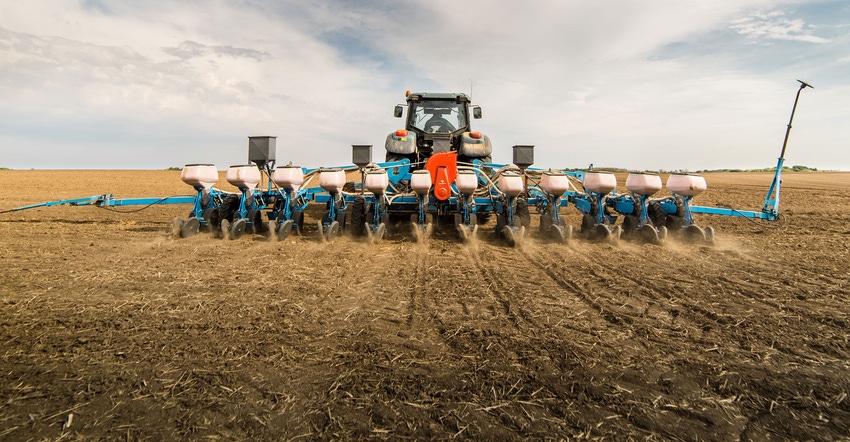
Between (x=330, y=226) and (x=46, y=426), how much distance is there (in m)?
5.00

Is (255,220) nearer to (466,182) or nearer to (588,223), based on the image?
(466,182)

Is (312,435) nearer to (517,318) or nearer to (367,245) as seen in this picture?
(517,318)

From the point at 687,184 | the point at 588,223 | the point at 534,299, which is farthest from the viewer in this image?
the point at 588,223

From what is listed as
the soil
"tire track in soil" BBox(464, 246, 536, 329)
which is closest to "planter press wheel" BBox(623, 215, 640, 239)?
the soil

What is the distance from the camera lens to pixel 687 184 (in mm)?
6672

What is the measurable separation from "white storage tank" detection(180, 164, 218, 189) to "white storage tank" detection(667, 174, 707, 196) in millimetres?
7109

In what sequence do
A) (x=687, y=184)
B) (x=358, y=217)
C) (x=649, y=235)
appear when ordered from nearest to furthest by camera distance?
(x=649, y=235), (x=687, y=184), (x=358, y=217)

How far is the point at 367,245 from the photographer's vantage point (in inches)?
254

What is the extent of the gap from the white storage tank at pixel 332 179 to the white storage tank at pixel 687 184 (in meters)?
5.08

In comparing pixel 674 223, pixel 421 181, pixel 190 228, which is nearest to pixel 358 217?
pixel 421 181

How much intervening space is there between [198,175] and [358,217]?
2561 millimetres

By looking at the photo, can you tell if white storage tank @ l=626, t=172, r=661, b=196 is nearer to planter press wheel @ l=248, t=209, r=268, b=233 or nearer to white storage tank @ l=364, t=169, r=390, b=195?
white storage tank @ l=364, t=169, r=390, b=195

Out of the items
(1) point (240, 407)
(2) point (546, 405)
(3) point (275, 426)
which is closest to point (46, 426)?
(1) point (240, 407)

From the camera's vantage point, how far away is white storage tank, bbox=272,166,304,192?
710cm
